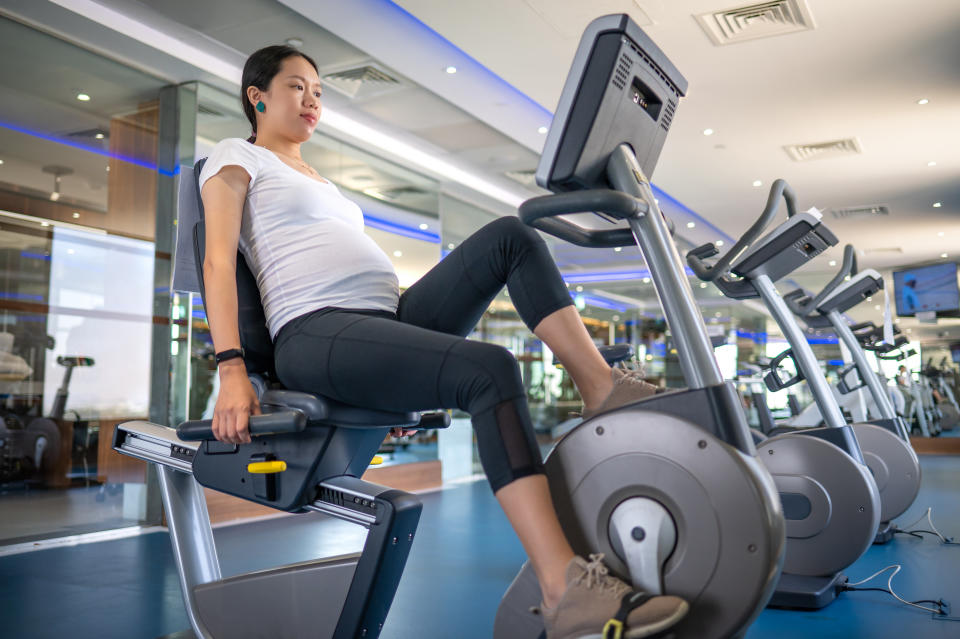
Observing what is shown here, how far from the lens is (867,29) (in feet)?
13.0

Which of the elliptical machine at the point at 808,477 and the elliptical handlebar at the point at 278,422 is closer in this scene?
the elliptical handlebar at the point at 278,422

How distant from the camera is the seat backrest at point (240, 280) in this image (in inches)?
54.2

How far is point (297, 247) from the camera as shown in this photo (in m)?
1.35

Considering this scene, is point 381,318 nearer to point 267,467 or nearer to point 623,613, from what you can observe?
point 267,467

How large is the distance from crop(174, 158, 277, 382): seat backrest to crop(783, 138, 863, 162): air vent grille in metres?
5.55

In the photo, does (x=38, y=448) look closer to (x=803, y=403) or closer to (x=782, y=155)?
(x=782, y=155)

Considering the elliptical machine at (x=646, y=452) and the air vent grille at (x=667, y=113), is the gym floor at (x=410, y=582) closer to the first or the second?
the elliptical machine at (x=646, y=452)

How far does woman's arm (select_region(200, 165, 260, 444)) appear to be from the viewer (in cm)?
118

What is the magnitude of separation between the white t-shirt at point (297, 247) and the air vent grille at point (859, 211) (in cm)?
773

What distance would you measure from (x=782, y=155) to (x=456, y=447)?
3.70 meters

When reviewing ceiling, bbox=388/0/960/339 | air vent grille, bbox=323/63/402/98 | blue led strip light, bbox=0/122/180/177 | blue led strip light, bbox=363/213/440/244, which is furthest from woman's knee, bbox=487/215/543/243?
blue led strip light, bbox=363/213/440/244

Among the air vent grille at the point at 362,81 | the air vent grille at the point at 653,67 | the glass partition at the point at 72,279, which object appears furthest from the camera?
the air vent grille at the point at 362,81

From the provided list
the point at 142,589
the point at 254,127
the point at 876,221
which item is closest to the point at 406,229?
the point at 142,589

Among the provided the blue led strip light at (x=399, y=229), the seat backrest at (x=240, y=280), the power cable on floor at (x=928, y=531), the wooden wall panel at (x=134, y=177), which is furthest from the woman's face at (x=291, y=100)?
the blue led strip light at (x=399, y=229)
